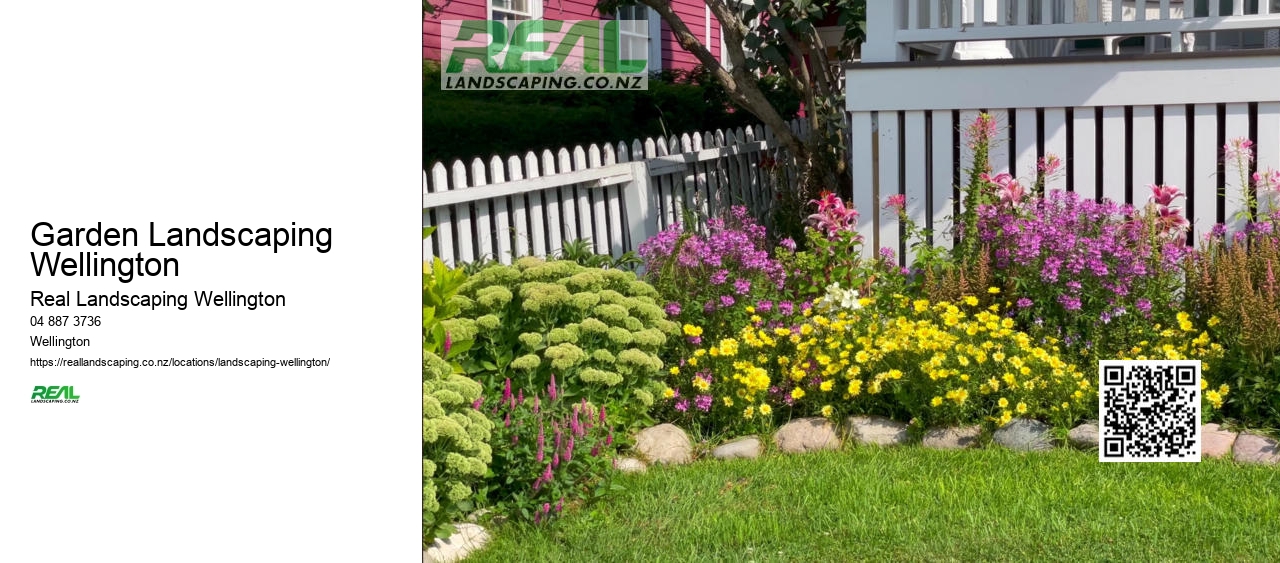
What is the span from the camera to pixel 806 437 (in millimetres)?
5035

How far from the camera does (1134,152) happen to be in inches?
251

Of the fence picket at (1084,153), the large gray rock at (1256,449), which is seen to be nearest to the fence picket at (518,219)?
the fence picket at (1084,153)

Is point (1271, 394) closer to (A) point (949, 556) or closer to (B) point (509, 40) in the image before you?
(A) point (949, 556)

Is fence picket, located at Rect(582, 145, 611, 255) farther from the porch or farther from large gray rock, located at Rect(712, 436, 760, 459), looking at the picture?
large gray rock, located at Rect(712, 436, 760, 459)

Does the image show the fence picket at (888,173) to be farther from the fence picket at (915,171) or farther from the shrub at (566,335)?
the shrub at (566,335)

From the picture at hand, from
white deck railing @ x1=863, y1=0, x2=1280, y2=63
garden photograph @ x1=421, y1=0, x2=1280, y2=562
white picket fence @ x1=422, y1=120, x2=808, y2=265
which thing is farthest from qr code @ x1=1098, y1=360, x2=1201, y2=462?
white picket fence @ x1=422, y1=120, x2=808, y2=265

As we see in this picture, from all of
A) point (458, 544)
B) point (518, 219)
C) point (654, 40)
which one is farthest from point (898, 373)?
point (654, 40)

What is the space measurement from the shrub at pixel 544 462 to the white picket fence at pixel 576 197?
1644 millimetres

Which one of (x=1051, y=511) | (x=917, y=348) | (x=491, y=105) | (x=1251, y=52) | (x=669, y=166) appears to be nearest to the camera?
(x=1051, y=511)

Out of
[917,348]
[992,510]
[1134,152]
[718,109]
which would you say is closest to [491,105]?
[718,109]

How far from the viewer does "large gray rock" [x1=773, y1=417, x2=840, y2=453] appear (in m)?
5.02

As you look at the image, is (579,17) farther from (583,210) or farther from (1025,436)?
(1025,436)

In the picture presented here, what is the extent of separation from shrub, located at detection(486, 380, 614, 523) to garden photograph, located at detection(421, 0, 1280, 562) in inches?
0.5

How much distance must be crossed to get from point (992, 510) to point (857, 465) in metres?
0.70
